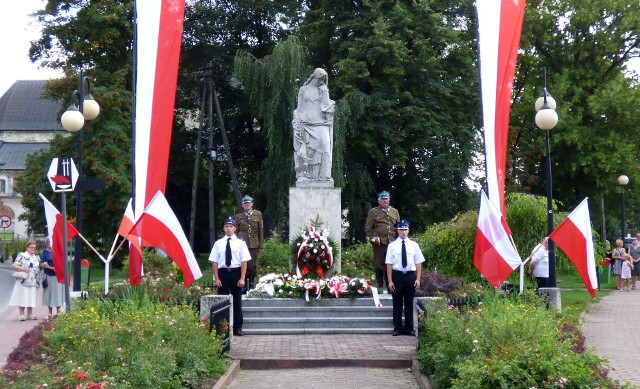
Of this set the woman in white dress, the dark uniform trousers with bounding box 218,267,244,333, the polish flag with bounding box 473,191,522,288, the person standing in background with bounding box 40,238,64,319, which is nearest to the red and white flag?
the polish flag with bounding box 473,191,522,288

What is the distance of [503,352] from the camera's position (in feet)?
28.0

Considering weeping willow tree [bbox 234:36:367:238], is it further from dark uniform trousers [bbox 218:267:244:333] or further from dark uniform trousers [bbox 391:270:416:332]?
dark uniform trousers [bbox 218:267:244:333]

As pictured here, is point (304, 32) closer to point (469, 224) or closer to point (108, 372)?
point (469, 224)

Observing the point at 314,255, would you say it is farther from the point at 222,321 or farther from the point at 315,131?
the point at 222,321

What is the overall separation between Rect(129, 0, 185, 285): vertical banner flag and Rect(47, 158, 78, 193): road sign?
1046 mm

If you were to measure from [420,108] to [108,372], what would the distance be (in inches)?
1077

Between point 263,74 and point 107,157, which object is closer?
point 263,74

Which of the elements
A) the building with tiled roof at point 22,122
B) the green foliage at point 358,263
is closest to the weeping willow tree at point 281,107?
the green foliage at point 358,263

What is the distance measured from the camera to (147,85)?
1337 centimetres

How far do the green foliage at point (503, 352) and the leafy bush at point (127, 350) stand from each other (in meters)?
2.67

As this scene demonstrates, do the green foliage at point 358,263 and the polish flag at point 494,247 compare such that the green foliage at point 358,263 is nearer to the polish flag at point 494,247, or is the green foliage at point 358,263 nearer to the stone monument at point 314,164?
the stone monument at point 314,164

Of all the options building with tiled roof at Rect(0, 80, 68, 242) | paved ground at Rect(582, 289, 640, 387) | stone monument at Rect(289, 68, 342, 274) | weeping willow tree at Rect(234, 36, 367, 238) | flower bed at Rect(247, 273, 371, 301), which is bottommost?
paved ground at Rect(582, 289, 640, 387)

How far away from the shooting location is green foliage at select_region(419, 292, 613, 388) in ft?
26.0

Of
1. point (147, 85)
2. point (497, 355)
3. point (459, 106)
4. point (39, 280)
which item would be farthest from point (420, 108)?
point (497, 355)
